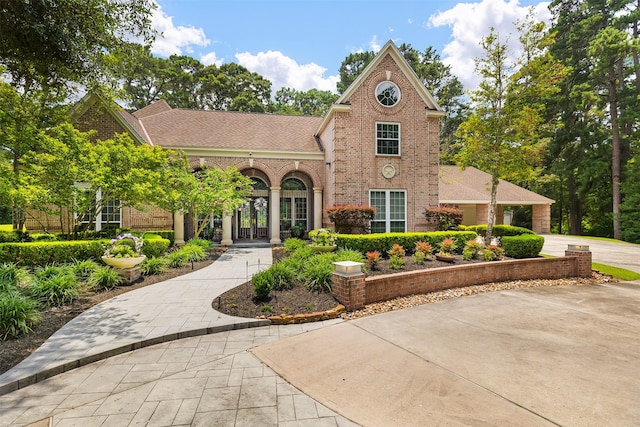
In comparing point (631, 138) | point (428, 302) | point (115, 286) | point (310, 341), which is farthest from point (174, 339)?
point (631, 138)

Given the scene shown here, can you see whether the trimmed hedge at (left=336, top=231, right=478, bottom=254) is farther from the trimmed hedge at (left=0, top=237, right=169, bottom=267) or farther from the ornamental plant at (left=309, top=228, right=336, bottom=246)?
the trimmed hedge at (left=0, top=237, right=169, bottom=267)

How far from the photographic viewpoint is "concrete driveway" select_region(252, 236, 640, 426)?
289 centimetres

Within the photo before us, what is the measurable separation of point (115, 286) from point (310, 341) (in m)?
5.81

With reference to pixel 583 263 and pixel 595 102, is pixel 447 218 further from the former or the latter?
pixel 595 102

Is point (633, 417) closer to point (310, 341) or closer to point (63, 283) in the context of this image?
point (310, 341)

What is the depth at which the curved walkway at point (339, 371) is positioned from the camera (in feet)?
9.43

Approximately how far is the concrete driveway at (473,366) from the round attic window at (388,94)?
37.2 ft

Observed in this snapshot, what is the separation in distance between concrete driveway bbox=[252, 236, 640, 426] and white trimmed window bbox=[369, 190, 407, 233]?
849 cm

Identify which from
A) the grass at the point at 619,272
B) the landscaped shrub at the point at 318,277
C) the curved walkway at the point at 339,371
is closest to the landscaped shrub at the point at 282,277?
the landscaped shrub at the point at 318,277

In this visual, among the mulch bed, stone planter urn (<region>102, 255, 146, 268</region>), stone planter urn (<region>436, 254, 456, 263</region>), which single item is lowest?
the mulch bed

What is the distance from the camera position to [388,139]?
48.7ft

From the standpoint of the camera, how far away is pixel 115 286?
759 centimetres

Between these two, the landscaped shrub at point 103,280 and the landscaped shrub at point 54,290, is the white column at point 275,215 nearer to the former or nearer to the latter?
the landscaped shrub at point 103,280

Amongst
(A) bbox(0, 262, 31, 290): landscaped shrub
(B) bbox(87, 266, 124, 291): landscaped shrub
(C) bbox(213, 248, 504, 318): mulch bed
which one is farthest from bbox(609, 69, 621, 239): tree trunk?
(A) bbox(0, 262, 31, 290): landscaped shrub
